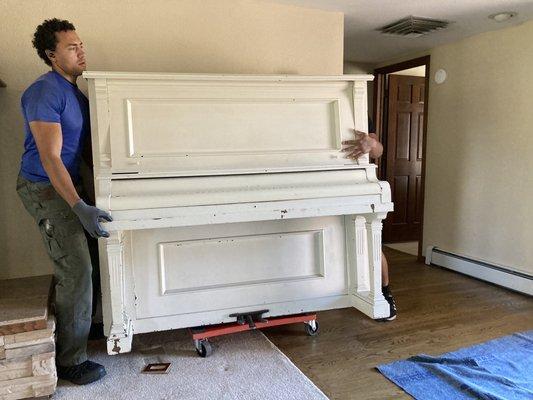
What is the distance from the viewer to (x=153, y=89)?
2.11 metres

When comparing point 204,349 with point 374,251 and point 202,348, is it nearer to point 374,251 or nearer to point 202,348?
point 202,348

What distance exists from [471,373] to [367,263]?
2.47 ft

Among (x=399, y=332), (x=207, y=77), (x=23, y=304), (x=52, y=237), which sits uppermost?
(x=207, y=77)

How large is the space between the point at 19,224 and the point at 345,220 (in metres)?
1.86

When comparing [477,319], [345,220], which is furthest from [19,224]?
[477,319]

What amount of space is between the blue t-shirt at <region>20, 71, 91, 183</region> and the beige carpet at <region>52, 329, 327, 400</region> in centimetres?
99

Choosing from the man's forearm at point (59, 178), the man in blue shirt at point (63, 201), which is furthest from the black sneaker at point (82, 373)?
the man's forearm at point (59, 178)

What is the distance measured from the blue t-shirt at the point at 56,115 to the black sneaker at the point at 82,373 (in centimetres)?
91

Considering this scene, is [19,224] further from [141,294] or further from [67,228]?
[141,294]

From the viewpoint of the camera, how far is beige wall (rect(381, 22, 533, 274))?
127 inches

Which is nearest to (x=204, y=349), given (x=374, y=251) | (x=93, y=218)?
(x=93, y=218)

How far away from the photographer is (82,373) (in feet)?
6.73

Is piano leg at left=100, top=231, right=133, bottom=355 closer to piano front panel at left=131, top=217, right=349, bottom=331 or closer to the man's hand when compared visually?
piano front panel at left=131, top=217, right=349, bottom=331

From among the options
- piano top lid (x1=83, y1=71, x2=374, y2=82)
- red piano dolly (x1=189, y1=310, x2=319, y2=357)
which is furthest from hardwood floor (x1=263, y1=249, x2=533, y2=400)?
piano top lid (x1=83, y1=71, x2=374, y2=82)
